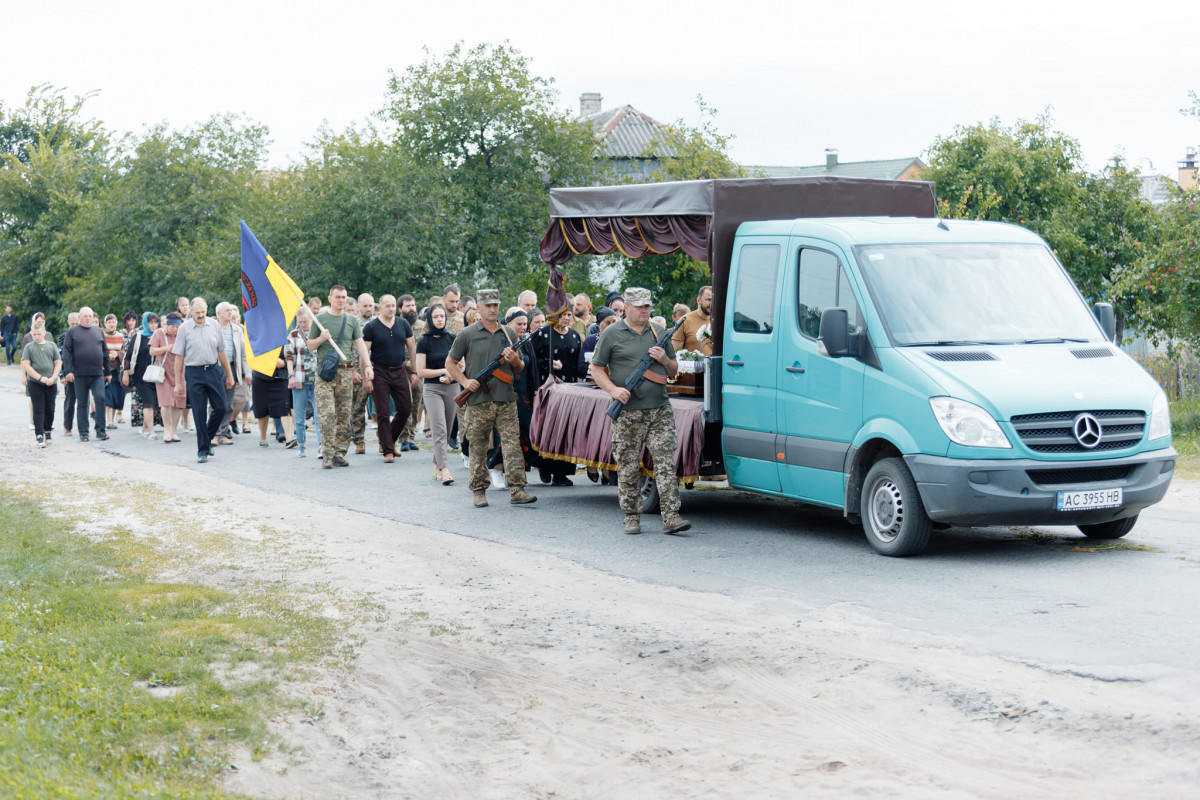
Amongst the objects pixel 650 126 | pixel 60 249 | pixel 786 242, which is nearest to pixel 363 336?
pixel 786 242

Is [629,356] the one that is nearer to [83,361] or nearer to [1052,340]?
[1052,340]

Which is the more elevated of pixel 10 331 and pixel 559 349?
pixel 10 331

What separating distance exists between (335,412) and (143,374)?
565 cm

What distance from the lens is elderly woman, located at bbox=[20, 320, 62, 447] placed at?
18.9 meters

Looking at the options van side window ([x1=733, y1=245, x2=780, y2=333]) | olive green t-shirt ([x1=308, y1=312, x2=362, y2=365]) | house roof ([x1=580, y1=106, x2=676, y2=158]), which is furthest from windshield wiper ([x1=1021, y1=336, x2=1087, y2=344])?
house roof ([x1=580, y1=106, x2=676, y2=158])

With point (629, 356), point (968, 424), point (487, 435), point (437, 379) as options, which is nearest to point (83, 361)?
point (437, 379)

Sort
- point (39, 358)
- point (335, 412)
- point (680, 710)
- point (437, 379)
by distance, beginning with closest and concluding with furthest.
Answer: point (680, 710) → point (437, 379) → point (335, 412) → point (39, 358)

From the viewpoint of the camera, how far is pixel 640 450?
10.9 metres

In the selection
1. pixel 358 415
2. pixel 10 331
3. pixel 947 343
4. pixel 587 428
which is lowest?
pixel 358 415

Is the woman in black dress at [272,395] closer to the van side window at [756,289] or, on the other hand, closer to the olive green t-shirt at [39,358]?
the olive green t-shirt at [39,358]

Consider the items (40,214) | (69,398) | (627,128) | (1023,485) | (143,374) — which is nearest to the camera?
(1023,485)

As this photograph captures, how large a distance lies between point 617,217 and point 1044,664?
7304mm

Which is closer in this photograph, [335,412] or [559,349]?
[559,349]

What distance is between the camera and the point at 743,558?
30.8 feet
